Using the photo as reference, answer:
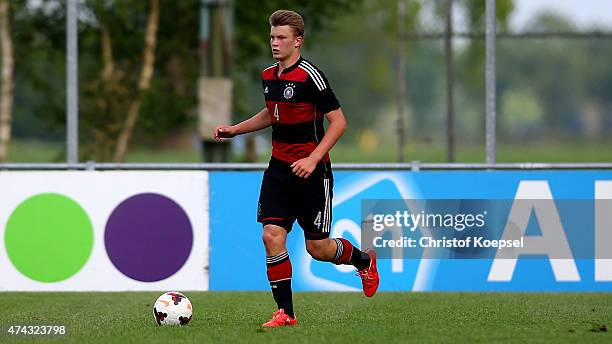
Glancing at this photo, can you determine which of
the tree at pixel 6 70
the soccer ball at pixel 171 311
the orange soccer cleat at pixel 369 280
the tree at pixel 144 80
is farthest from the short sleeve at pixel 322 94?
the tree at pixel 6 70

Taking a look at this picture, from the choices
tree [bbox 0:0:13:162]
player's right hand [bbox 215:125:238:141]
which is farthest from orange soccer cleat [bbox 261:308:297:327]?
tree [bbox 0:0:13:162]

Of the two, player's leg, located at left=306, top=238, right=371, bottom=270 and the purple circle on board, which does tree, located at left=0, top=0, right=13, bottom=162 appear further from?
player's leg, located at left=306, top=238, right=371, bottom=270

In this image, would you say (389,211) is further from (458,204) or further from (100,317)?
(100,317)

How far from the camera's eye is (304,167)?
7734 mm

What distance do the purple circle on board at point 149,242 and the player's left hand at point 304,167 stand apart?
3.55m

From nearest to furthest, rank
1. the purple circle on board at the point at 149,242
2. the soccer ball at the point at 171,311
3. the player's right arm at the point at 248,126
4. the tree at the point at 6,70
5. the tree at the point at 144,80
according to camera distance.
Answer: the soccer ball at the point at 171,311 < the player's right arm at the point at 248,126 < the purple circle on board at the point at 149,242 < the tree at the point at 6,70 < the tree at the point at 144,80

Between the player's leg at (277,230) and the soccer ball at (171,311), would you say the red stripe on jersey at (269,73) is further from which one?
the soccer ball at (171,311)

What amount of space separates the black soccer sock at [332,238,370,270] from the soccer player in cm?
15

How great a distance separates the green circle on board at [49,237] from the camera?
1111 centimetres

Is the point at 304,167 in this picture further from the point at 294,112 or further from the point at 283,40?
the point at 283,40

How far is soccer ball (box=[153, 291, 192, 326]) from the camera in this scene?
8.30 m

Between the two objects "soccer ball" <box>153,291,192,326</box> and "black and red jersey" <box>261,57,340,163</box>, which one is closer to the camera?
"black and red jersey" <box>261,57,340,163</box>

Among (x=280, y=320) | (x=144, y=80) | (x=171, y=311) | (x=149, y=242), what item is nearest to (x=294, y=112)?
(x=280, y=320)

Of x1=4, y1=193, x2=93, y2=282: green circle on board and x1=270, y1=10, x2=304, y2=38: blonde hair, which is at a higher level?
x1=270, y1=10, x2=304, y2=38: blonde hair
